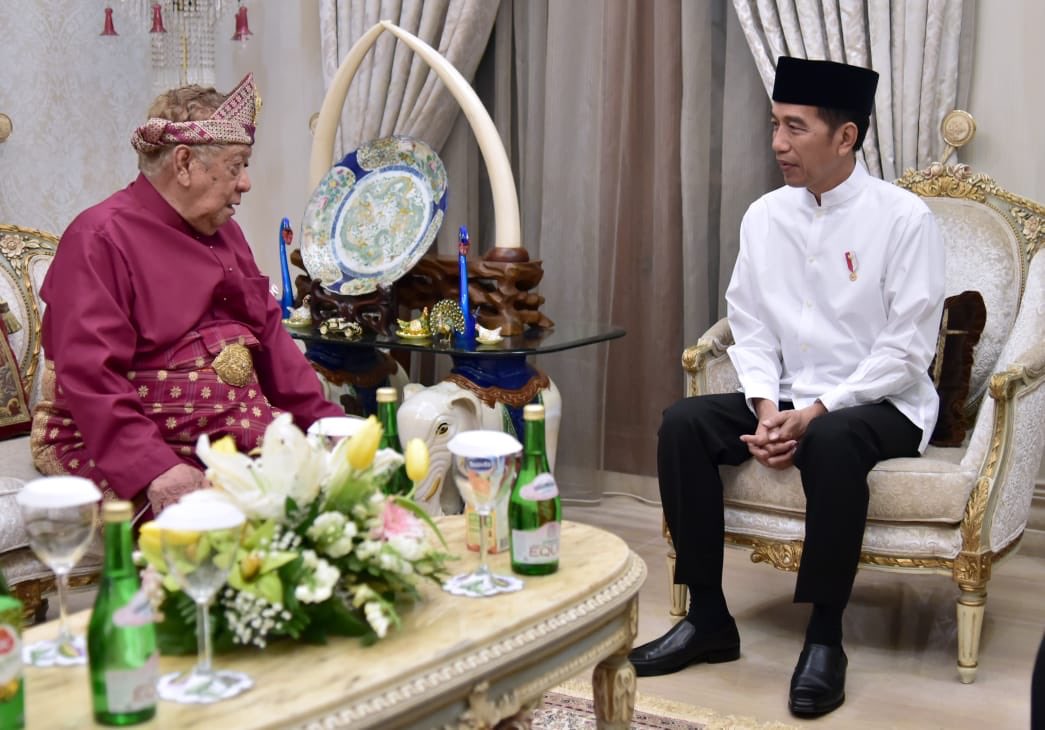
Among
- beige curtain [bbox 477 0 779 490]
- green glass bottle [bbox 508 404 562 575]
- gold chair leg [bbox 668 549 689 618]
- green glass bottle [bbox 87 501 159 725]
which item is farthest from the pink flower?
beige curtain [bbox 477 0 779 490]

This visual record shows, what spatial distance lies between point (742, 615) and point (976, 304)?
990 mm

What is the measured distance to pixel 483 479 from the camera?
6.16 ft

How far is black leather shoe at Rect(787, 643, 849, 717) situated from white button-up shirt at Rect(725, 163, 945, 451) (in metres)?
0.56

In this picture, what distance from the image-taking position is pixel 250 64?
5.08m

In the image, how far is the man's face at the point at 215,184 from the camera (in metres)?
2.66

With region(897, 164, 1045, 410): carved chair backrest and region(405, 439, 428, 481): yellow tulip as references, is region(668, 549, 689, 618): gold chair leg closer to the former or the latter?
region(897, 164, 1045, 410): carved chair backrest

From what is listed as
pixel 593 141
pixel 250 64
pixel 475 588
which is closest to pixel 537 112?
pixel 593 141

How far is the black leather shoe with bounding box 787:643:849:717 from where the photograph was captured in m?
2.70

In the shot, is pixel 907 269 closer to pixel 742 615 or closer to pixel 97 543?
pixel 742 615

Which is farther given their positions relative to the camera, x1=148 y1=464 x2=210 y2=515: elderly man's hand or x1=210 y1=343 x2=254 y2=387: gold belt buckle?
x1=210 y1=343 x2=254 y2=387: gold belt buckle

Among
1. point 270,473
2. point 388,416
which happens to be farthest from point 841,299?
point 270,473

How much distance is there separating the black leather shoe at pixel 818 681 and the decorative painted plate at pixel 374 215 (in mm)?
1639

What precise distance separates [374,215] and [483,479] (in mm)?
2149

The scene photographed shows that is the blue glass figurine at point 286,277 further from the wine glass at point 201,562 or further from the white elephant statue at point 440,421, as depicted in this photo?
the wine glass at point 201,562
